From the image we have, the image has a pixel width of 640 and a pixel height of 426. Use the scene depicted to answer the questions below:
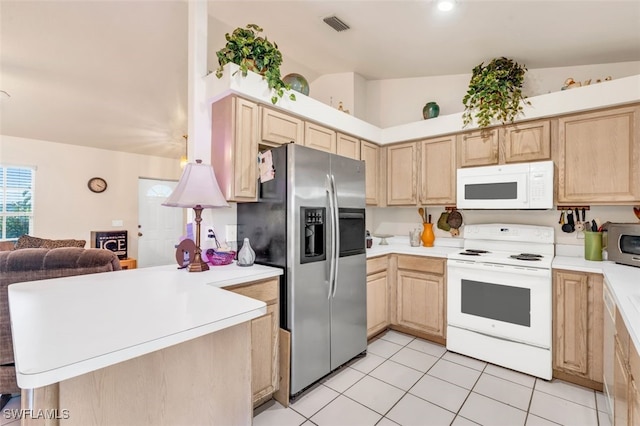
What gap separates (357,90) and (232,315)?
10.6 feet

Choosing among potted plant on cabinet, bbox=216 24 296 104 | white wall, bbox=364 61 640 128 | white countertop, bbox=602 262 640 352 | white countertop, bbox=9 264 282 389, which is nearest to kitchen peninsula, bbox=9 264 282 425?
white countertop, bbox=9 264 282 389

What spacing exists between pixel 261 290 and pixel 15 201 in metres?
4.82

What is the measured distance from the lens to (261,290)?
6.02 feet

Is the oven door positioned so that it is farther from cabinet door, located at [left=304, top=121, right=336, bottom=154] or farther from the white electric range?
cabinet door, located at [left=304, top=121, right=336, bottom=154]

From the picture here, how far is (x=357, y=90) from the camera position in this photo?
3572 mm

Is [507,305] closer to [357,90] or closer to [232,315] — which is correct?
[232,315]

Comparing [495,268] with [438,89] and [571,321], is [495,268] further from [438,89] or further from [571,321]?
[438,89]

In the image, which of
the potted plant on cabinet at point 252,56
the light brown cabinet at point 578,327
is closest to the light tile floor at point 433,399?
the light brown cabinet at point 578,327

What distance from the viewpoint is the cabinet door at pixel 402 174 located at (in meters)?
3.31

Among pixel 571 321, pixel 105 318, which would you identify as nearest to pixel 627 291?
pixel 571 321

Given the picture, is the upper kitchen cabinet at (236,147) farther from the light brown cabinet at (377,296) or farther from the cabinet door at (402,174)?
the cabinet door at (402,174)

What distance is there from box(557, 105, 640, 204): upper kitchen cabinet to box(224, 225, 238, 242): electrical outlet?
8.89 ft

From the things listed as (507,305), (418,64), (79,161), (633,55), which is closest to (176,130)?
(79,161)

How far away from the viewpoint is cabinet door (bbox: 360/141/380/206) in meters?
3.30
